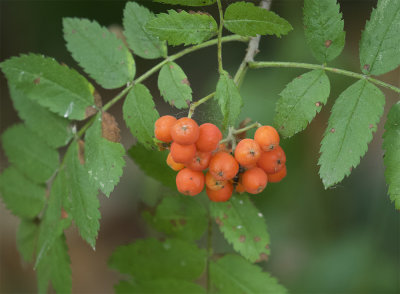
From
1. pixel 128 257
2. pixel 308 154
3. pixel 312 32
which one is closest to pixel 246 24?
pixel 312 32

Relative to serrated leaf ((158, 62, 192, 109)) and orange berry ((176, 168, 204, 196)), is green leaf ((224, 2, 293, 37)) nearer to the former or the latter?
serrated leaf ((158, 62, 192, 109))

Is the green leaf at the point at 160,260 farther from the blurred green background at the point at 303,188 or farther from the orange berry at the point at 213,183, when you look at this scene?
the orange berry at the point at 213,183

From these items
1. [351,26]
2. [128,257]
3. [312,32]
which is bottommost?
[128,257]

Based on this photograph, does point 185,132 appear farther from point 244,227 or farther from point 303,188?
point 303,188

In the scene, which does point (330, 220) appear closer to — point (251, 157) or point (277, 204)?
point (277, 204)

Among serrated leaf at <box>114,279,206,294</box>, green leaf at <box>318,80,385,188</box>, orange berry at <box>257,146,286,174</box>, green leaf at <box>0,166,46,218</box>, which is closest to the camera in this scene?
green leaf at <box>318,80,385,188</box>

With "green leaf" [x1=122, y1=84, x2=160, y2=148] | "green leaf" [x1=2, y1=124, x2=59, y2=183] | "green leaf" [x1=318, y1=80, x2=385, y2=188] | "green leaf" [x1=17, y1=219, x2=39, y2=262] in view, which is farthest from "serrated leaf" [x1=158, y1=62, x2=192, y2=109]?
"green leaf" [x1=17, y1=219, x2=39, y2=262]

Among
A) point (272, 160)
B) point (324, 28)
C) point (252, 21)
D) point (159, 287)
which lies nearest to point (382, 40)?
point (324, 28)
